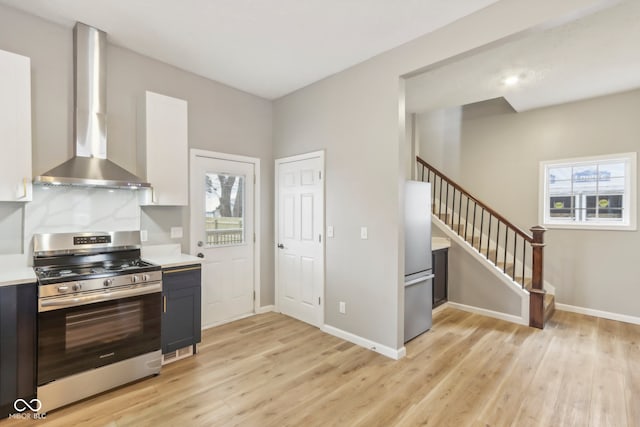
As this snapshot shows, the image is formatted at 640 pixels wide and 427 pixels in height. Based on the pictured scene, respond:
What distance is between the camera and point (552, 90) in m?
4.03

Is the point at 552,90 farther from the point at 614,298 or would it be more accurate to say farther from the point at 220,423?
the point at 220,423

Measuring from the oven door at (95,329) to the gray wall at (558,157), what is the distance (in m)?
5.09

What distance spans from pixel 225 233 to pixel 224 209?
12.2 inches

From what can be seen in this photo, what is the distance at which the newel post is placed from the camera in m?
3.81

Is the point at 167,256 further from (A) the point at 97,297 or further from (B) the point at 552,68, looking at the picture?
(B) the point at 552,68

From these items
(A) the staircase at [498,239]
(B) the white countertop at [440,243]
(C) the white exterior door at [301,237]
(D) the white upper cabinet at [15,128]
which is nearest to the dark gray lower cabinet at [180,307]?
(D) the white upper cabinet at [15,128]

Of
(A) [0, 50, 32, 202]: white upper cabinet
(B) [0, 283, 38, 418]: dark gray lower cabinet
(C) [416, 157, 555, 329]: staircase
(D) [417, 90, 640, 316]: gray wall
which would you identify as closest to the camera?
(B) [0, 283, 38, 418]: dark gray lower cabinet

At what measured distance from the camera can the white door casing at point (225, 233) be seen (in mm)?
3725

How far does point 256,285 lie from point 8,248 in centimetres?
253

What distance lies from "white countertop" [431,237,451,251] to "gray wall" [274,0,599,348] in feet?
4.89

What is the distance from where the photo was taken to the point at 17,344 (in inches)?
83.0

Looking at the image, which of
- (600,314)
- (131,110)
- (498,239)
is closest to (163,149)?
(131,110)

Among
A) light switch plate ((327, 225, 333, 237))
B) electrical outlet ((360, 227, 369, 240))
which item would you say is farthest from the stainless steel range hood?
electrical outlet ((360, 227, 369, 240))

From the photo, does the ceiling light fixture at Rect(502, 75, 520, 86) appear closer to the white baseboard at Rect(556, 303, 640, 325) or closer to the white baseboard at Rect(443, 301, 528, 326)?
the white baseboard at Rect(443, 301, 528, 326)
